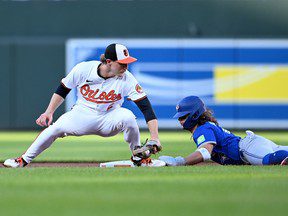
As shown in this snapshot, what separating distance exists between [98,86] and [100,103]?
0.17 metres

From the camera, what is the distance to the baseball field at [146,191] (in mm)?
4879

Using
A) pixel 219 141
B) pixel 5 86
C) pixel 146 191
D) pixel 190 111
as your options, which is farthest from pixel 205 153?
pixel 5 86

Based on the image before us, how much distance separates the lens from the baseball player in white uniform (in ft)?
27.0

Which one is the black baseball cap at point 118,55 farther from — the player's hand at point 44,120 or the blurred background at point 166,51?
the blurred background at point 166,51

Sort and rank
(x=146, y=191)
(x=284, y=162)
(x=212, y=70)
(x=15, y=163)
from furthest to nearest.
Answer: (x=212, y=70), (x=15, y=163), (x=284, y=162), (x=146, y=191)

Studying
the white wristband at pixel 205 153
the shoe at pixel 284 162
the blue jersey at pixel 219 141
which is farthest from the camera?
the shoe at pixel 284 162

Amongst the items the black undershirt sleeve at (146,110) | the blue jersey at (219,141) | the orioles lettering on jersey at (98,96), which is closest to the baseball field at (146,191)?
the blue jersey at (219,141)

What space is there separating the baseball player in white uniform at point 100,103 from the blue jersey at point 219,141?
594 mm

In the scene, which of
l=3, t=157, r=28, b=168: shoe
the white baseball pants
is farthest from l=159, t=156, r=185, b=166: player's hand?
l=3, t=157, r=28, b=168: shoe

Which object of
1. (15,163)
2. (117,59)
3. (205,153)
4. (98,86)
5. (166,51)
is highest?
(117,59)

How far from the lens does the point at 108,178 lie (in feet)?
21.6

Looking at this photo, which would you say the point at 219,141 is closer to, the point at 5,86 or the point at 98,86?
the point at 98,86

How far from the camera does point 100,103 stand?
27.7 ft

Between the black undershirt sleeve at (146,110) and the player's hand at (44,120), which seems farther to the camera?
the black undershirt sleeve at (146,110)
